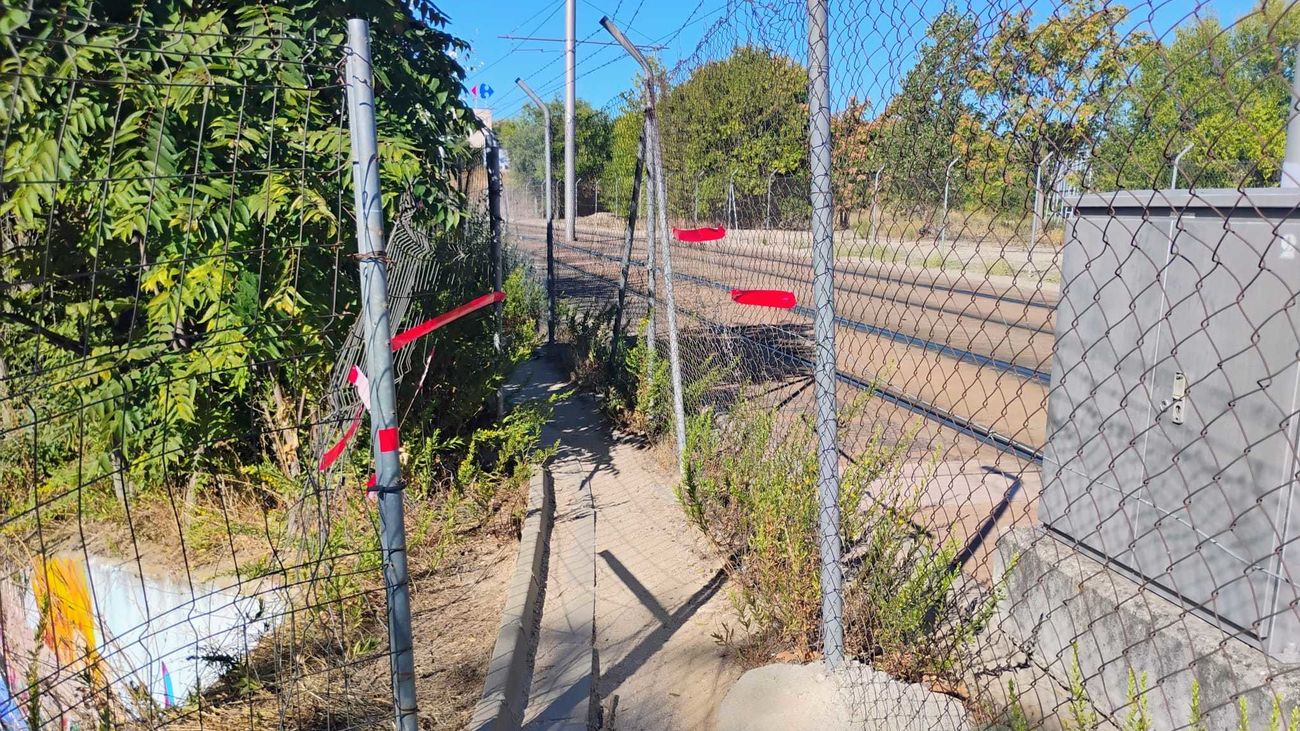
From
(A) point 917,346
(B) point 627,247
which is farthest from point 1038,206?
(A) point 917,346

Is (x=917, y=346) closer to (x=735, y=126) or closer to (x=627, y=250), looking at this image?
A: (x=627, y=250)

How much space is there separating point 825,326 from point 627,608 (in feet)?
7.01

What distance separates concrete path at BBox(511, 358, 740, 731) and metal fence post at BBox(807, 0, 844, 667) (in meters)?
0.74

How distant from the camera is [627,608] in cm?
470

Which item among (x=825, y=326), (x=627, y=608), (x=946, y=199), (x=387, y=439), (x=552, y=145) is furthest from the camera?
(x=552, y=145)

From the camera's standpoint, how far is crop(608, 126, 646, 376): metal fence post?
779 cm

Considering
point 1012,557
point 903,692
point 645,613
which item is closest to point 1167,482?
point 1012,557

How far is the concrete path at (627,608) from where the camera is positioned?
377 cm

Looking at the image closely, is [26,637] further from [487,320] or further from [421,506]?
[487,320]

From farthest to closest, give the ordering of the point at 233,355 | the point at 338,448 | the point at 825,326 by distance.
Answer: the point at 233,355, the point at 825,326, the point at 338,448

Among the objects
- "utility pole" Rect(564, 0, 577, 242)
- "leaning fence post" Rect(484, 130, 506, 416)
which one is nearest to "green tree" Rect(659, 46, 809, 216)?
"leaning fence post" Rect(484, 130, 506, 416)

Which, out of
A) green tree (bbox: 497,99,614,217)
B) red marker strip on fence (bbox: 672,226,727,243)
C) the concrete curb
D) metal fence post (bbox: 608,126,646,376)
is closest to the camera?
the concrete curb

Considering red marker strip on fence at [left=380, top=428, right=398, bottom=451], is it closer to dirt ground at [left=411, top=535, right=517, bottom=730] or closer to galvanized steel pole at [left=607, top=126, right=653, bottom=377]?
dirt ground at [left=411, top=535, right=517, bottom=730]

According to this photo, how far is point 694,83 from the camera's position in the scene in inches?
232
